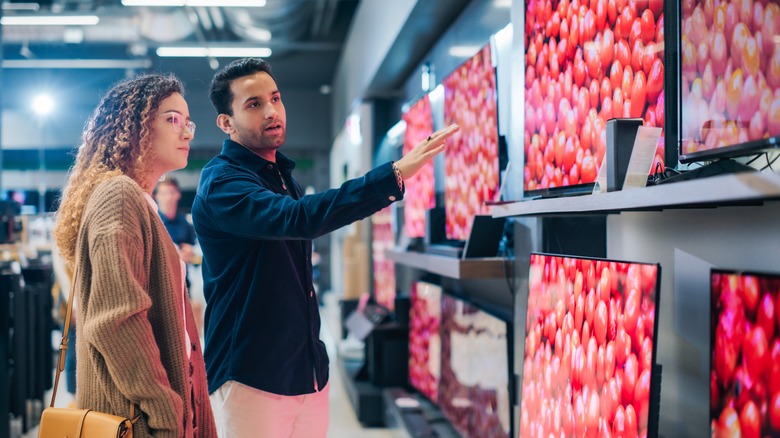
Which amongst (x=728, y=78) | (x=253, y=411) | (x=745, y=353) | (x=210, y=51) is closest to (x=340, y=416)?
(x=253, y=411)

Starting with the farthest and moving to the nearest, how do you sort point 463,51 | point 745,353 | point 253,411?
point 463,51
point 253,411
point 745,353

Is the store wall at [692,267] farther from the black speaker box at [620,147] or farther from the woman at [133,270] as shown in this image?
the woman at [133,270]

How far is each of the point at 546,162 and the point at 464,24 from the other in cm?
205

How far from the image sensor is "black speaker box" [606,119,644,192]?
1540 millimetres

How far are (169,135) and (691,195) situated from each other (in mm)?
1317

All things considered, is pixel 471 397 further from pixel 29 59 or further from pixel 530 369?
pixel 29 59

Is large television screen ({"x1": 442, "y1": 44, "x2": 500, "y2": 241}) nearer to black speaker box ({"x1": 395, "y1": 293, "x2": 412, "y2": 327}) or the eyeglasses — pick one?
the eyeglasses

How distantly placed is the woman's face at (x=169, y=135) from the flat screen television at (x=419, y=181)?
2.19 meters

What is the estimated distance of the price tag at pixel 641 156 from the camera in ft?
4.86

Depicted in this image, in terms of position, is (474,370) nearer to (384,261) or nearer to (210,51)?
(384,261)

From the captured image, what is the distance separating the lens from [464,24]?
400 centimetres

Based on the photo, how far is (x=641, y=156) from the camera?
4.91ft

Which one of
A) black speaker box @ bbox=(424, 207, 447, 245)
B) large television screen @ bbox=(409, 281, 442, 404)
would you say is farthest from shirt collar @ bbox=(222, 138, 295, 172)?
large television screen @ bbox=(409, 281, 442, 404)

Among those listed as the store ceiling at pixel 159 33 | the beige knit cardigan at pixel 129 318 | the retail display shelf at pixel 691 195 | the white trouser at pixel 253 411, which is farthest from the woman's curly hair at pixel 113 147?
the store ceiling at pixel 159 33
